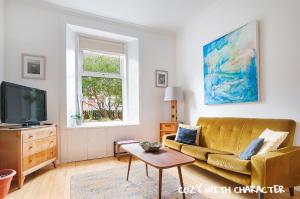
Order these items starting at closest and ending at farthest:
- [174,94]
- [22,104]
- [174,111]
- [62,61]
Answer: [22,104], [62,61], [174,94], [174,111]

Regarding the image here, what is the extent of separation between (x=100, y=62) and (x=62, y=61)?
0.90m

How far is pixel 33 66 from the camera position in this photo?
3027 millimetres

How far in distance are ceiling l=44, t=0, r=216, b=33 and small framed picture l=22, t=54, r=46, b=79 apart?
3.33 ft

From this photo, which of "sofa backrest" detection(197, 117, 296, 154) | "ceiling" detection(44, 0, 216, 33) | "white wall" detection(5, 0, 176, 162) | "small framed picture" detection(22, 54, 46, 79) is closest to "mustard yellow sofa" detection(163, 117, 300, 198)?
"sofa backrest" detection(197, 117, 296, 154)

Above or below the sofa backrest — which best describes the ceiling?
above

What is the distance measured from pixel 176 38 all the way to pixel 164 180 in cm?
333

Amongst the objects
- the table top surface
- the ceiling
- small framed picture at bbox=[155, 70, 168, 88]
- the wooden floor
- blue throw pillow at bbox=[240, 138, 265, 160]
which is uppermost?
the ceiling

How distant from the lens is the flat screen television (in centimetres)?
233

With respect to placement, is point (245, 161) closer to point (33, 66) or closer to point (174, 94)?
point (174, 94)

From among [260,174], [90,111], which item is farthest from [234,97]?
[90,111]

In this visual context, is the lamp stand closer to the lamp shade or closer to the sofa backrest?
the lamp shade

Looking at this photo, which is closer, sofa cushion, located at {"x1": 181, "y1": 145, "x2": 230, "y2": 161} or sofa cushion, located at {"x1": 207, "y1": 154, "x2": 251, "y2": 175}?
sofa cushion, located at {"x1": 207, "y1": 154, "x2": 251, "y2": 175}

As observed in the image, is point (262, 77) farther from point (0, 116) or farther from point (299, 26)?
point (0, 116)

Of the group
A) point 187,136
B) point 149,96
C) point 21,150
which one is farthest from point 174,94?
point 21,150
